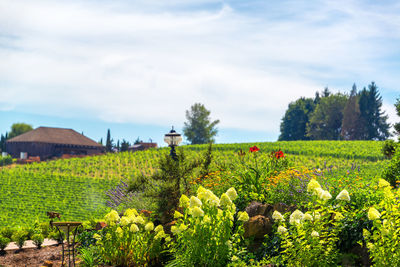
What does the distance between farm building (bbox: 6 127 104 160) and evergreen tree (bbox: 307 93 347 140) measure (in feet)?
107

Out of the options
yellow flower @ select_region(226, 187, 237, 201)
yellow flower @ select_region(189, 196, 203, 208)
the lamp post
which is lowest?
yellow flower @ select_region(189, 196, 203, 208)

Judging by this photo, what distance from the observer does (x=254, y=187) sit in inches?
292

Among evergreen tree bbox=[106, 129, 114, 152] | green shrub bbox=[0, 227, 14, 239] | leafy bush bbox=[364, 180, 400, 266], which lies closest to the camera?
leafy bush bbox=[364, 180, 400, 266]

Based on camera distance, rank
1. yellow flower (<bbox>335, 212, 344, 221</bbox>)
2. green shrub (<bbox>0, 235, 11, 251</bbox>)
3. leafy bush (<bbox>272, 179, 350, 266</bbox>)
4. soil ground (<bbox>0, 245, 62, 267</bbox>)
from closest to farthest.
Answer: leafy bush (<bbox>272, 179, 350, 266</bbox>)
yellow flower (<bbox>335, 212, 344, 221</bbox>)
soil ground (<bbox>0, 245, 62, 267</bbox>)
green shrub (<bbox>0, 235, 11, 251</bbox>)

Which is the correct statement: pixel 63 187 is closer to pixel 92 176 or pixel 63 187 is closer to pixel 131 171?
pixel 92 176

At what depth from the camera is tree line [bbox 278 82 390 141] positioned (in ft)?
189

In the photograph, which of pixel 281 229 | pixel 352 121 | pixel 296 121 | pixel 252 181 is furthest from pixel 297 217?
pixel 296 121

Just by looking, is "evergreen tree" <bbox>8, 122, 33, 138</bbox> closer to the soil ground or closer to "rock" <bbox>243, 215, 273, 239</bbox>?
the soil ground

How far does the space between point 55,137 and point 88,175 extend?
→ 2601 centimetres

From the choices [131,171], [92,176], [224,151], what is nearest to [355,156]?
[224,151]

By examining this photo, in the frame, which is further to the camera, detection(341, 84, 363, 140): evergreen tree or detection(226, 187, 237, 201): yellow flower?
detection(341, 84, 363, 140): evergreen tree

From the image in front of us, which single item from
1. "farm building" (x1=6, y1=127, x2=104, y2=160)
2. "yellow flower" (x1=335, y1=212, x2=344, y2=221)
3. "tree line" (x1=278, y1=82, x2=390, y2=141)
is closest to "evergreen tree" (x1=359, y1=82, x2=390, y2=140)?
"tree line" (x1=278, y1=82, x2=390, y2=141)

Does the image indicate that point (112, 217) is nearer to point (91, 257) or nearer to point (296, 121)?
point (91, 257)

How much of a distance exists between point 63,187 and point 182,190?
55.3ft
